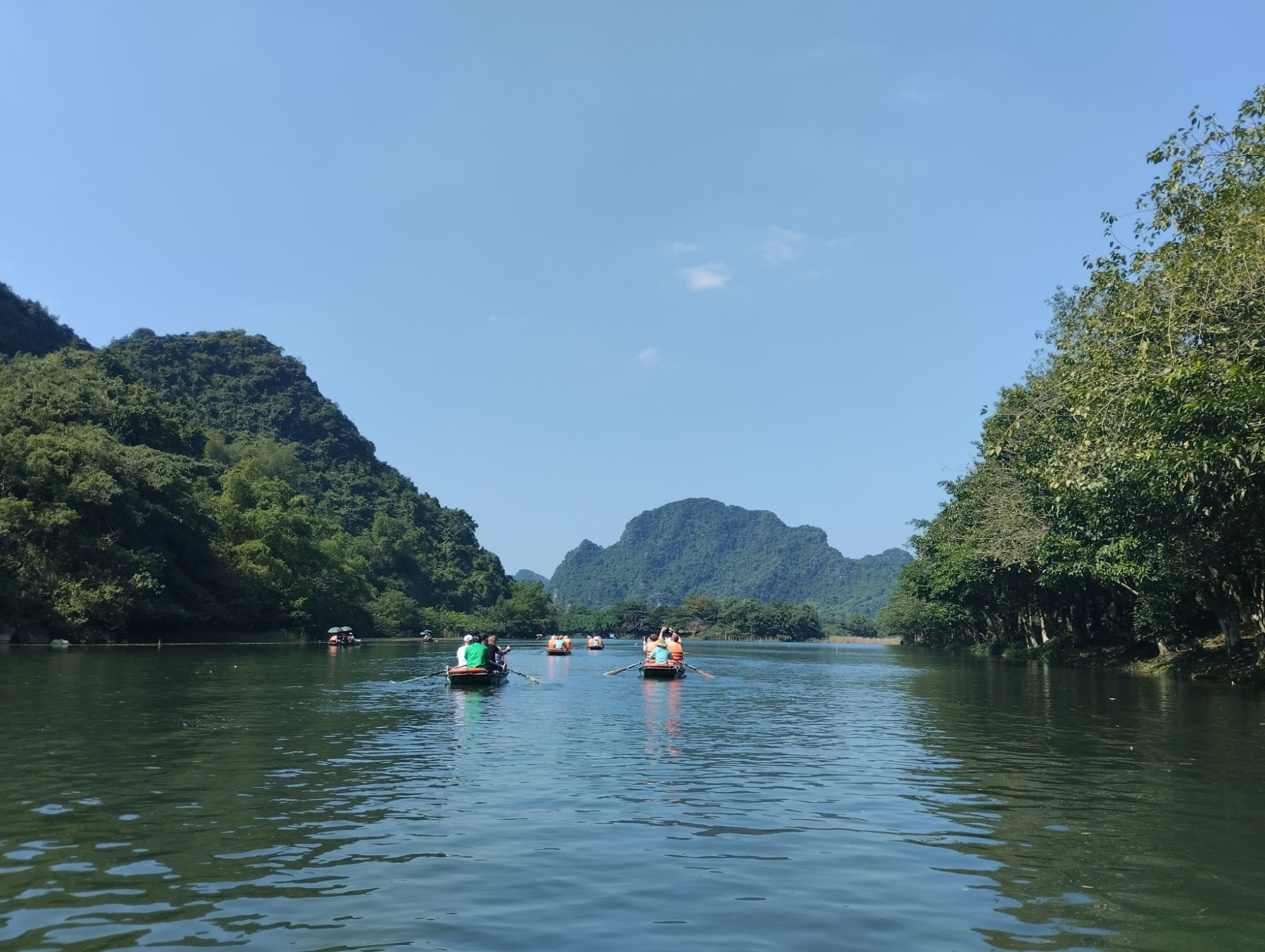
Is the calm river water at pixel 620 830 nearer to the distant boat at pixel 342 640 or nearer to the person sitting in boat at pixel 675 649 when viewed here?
the person sitting in boat at pixel 675 649

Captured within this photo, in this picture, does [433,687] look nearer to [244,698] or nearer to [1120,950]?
[244,698]

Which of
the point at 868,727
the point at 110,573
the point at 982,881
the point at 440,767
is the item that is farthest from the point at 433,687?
the point at 110,573

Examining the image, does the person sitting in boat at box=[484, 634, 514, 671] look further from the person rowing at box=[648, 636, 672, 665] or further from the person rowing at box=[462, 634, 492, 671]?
the person rowing at box=[648, 636, 672, 665]

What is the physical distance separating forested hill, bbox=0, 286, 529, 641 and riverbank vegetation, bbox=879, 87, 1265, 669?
54729mm

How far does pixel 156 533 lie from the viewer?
253 ft

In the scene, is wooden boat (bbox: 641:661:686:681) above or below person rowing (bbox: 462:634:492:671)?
below

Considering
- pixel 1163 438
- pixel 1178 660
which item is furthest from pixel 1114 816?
pixel 1178 660

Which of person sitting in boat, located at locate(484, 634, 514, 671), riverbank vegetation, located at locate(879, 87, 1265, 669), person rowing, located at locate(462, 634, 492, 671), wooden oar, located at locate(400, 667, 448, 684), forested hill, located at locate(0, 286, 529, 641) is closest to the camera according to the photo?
riverbank vegetation, located at locate(879, 87, 1265, 669)

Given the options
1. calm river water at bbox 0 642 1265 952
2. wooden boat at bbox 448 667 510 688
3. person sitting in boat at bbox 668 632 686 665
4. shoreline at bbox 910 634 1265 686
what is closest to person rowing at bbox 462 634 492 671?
wooden boat at bbox 448 667 510 688

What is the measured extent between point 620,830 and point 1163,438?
1959 centimetres

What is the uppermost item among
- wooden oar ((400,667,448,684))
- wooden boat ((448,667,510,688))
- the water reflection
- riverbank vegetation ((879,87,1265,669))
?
riverbank vegetation ((879,87,1265,669))

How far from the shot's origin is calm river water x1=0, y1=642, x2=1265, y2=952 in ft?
27.5

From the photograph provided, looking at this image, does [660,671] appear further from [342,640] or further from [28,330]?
[28,330]

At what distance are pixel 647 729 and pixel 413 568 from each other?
463ft
